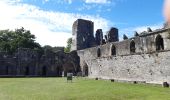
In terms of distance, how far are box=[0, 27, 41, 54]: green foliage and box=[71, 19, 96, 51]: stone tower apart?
18286mm

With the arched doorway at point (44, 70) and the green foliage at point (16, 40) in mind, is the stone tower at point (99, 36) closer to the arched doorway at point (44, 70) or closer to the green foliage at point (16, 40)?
the arched doorway at point (44, 70)

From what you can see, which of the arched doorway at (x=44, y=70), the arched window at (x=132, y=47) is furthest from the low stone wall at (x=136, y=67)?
the arched doorway at (x=44, y=70)

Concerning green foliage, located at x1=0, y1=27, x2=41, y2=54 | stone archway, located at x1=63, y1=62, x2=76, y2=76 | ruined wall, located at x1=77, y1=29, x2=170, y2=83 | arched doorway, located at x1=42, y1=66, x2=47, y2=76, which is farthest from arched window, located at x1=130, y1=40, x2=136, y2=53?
green foliage, located at x1=0, y1=27, x2=41, y2=54

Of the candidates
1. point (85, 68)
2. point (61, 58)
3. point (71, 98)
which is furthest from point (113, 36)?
point (71, 98)

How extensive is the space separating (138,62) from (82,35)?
2333 centimetres

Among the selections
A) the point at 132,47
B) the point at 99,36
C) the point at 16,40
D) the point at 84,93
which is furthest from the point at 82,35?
the point at 84,93

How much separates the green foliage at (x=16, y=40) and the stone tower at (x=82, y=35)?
18286 mm

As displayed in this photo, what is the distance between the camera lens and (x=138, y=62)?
25484mm

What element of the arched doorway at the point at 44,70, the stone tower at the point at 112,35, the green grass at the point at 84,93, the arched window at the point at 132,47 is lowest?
the green grass at the point at 84,93

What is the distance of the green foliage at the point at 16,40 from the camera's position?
206 feet

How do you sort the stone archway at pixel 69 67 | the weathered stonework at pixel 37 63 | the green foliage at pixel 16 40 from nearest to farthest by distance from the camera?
the weathered stonework at pixel 37 63
the stone archway at pixel 69 67
the green foliage at pixel 16 40

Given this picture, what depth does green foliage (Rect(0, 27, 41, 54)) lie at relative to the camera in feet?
206

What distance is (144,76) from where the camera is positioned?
2442 cm

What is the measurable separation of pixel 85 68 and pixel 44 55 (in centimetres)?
718
